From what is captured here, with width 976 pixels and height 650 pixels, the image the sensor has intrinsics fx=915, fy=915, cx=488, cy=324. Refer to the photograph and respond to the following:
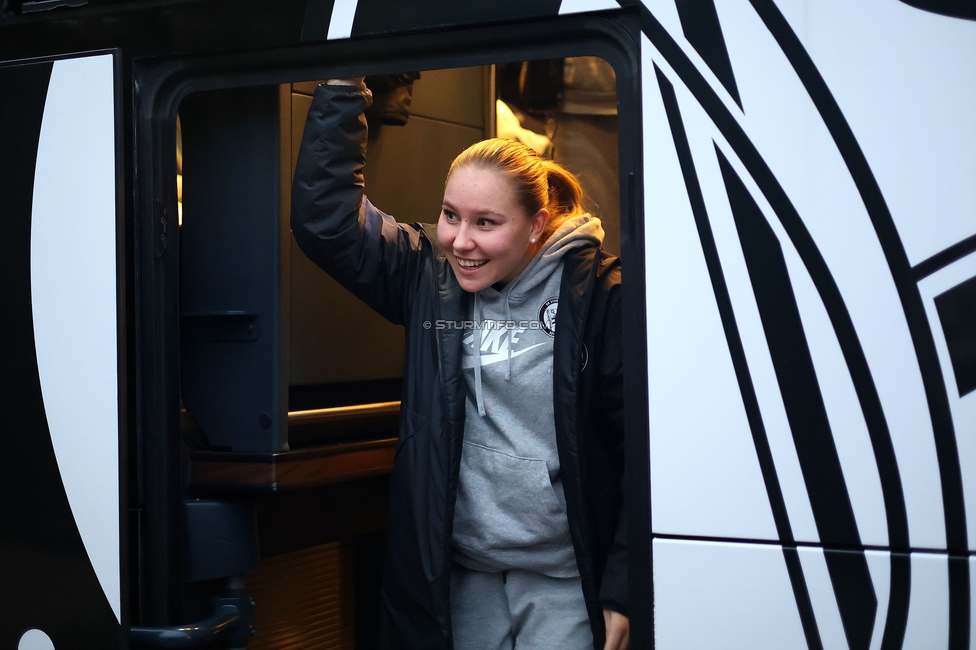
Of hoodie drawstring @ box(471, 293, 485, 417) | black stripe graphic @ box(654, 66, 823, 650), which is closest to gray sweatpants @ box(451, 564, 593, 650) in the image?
hoodie drawstring @ box(471, 293, 485, 417)

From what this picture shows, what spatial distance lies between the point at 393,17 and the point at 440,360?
0.68 metres

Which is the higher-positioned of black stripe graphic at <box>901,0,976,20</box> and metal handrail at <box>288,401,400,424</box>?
black stripe graphic at <box>901,0,976,20</box>

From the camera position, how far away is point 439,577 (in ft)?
6.01

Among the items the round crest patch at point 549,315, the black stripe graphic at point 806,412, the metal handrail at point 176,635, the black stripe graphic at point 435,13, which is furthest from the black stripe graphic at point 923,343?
the metal handrail at point 176,635

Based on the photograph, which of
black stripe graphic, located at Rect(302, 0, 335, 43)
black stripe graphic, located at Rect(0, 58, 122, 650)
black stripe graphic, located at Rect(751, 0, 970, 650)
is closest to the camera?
black stripe graphic, located at Rect(751, 0, 970, 650)

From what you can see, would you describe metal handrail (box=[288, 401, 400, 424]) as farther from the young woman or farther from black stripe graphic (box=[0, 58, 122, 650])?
black stripe graphic (box=[0, 58, 122, 650])

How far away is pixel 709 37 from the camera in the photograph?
4.76 ft

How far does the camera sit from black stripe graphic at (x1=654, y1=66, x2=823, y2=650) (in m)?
1.38

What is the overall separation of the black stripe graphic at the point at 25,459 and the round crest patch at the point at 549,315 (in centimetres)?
102

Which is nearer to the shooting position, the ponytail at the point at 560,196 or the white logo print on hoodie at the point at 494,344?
the white logo print on hoodie at the point at 494,344

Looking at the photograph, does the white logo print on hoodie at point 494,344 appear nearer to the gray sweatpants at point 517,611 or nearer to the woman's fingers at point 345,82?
the gray sweatpants at point 517,611

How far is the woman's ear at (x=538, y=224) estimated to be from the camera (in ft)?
6.62

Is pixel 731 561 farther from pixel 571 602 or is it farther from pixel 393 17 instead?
pixel 393 17

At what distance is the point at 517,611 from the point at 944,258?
1112 millimetres
